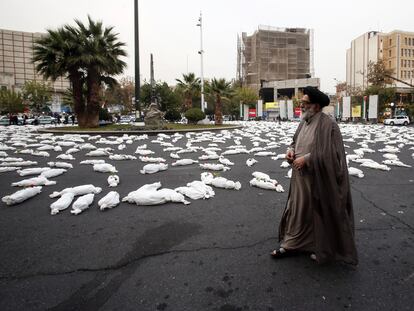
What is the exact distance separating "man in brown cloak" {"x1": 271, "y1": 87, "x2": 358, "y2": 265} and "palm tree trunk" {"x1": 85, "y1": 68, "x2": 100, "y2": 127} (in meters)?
21.4

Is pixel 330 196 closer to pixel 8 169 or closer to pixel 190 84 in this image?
pixel 8 169

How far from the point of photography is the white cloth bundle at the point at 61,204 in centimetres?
421

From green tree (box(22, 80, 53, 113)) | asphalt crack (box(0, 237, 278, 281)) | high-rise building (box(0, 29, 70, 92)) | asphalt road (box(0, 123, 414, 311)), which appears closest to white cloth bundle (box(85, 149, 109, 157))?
asphalt road (box(0, 123, 414, 311))

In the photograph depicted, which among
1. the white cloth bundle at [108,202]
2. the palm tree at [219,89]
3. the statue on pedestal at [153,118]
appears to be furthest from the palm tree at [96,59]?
the white cloth bundle at [108,202]

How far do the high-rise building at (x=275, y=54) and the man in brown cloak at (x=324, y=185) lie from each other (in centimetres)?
7077

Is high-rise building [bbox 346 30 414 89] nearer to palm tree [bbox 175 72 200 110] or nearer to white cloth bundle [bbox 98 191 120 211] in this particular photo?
palm tree [bbox 175 72 200 110]

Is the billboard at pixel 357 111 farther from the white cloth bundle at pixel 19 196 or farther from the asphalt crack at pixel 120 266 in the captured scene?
the white cloth bundle at pixel 19 196

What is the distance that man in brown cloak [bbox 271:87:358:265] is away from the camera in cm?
256

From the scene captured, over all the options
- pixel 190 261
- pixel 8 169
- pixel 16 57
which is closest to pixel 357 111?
pixel 8 169

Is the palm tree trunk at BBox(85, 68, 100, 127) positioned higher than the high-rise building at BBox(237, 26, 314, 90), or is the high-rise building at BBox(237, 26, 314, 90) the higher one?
the high-rise building at BBox(237, 26, 314, 90)

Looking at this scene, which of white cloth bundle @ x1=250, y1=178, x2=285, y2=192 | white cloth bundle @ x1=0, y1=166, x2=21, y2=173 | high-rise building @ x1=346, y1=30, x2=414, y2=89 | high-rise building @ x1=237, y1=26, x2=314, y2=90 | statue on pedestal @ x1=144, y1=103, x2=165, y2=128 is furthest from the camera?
high-rise building @ x1=346, y1=30, x2=414, y2=89

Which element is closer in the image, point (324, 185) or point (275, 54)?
point (324, 185)

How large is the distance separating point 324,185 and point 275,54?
241ft

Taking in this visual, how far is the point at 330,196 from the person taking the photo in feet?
8.41
